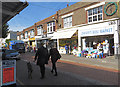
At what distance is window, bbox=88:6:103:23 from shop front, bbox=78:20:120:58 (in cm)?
103

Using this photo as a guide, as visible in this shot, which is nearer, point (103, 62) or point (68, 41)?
point (103, 62)

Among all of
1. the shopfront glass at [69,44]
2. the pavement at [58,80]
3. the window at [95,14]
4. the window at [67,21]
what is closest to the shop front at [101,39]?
the window at [95,14]

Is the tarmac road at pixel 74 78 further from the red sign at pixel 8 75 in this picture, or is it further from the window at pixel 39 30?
the window at pixel 39 30

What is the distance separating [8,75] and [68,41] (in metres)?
13.9

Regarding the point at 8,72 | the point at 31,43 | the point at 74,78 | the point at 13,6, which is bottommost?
the point at 74,78

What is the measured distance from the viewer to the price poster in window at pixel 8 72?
3807mm

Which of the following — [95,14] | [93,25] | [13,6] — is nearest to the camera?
[13,6]

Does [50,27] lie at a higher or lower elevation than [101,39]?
higher

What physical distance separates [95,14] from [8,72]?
1274 cm

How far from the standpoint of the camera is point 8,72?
3916mm

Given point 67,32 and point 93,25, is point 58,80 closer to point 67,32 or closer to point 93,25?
point 93,25

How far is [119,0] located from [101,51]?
5980 mm

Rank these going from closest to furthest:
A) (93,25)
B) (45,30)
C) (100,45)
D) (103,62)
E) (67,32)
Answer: (103,62)
(100,45)
(93,25)
(67,32)
(45,30)

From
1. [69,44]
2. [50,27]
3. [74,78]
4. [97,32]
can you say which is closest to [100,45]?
[97,32]
